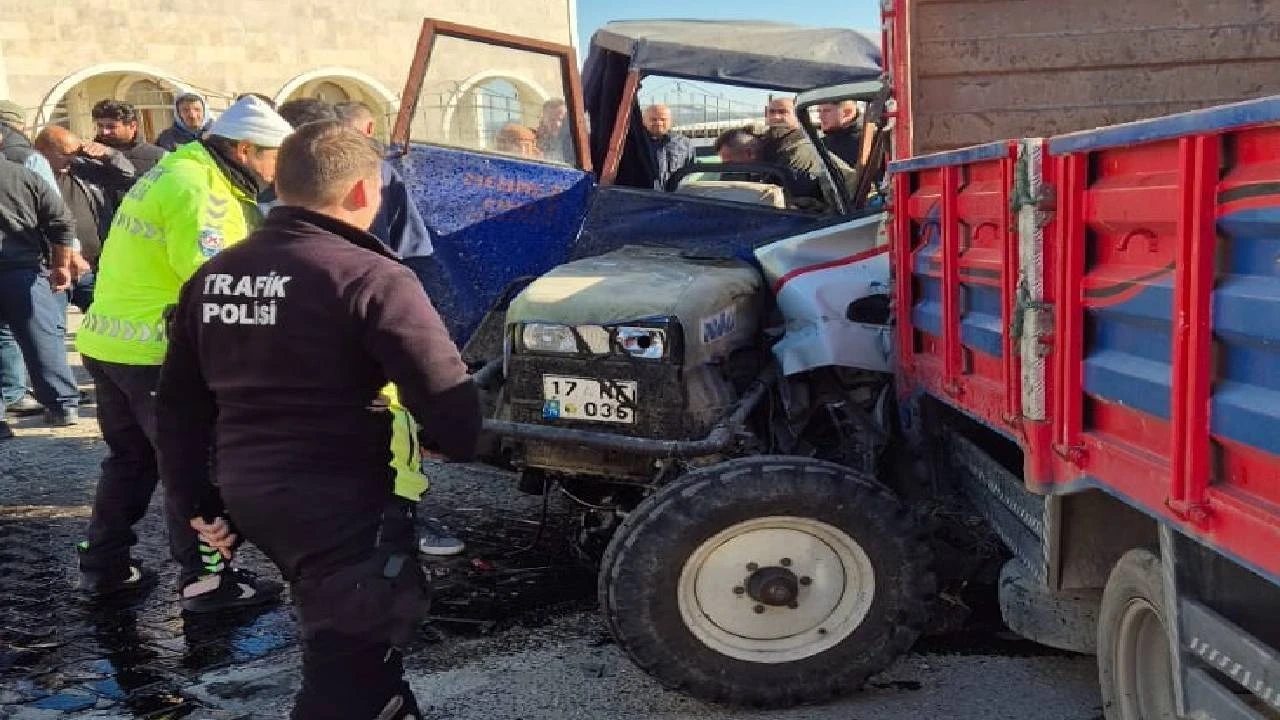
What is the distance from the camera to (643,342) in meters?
3.38

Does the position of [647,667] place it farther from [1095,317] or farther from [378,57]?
[378,57]

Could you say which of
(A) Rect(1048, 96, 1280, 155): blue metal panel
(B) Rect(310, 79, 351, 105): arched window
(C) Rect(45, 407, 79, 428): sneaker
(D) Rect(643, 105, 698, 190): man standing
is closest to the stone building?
(B) Rect(310, 79, 351, 105): arched window

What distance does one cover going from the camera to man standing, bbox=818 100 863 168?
5.22 m

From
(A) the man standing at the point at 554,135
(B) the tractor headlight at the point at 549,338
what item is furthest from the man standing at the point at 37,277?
(B) the tractor headlight at the point at 549,338

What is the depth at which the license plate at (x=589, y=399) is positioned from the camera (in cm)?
341

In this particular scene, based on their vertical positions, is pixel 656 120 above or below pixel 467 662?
above

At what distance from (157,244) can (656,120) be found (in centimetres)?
265

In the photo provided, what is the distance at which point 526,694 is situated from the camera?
3.24m

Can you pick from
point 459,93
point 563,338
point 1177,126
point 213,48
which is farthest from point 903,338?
point 213,48

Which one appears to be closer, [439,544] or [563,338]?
[563,338]

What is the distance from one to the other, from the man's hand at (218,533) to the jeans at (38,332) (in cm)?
467

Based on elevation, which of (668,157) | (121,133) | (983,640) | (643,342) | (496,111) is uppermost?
(121,133)

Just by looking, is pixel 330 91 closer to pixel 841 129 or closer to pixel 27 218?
pixel 27 218

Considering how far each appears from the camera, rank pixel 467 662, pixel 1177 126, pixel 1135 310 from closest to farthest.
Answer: pixel 1177 126, pixel 1135 310, pixel 467 662
